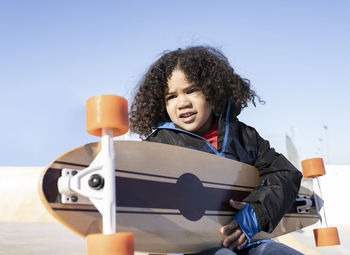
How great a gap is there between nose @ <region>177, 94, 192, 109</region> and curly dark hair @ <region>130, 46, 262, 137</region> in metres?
0.10

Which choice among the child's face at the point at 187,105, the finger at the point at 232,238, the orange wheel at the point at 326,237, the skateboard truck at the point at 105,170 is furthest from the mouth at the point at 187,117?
the orange wheel at the point at 326,237

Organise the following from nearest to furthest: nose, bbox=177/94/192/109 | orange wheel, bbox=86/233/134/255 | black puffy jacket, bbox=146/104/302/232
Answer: orange wheel, bbox=86/233/134/255
black puffy jacket, bbox=146/104/302/232
nose, bbox=177/94/192/109

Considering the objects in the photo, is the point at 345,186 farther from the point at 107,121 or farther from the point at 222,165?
the point at 107,121

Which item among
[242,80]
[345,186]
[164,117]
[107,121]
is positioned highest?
[242,80]

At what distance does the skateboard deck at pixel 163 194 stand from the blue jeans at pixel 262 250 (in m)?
0.10

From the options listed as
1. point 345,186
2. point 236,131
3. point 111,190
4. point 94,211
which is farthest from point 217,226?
point 345,186

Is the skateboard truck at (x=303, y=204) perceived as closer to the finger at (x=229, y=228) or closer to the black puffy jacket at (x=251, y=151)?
the black puffy jacket at (x=251, y=151)

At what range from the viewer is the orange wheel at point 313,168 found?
7.55 ft

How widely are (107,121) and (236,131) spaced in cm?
97

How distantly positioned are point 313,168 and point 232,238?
3.20ft

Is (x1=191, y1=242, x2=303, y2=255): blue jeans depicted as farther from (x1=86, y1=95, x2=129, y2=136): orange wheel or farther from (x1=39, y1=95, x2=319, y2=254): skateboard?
(x1=86, y1=95, x2=129, y2=136): orange wheel

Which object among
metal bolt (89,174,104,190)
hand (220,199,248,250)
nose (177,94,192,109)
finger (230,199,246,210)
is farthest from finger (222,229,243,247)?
metal bolt (89,174,104,190)

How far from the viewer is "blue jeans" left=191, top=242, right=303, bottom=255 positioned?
1.49m

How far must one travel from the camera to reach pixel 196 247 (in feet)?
5.37
